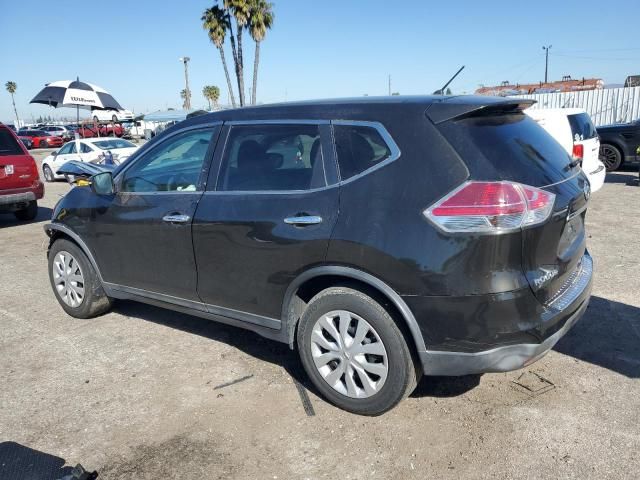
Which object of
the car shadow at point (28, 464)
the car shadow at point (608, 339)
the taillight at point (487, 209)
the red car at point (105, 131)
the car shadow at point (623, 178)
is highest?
the red car at point (105, 131)

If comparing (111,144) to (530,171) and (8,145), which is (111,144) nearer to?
(8,145)

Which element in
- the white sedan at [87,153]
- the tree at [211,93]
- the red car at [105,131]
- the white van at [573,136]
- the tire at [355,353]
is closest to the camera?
the tire at [355,353]

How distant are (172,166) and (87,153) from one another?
15.0 meters

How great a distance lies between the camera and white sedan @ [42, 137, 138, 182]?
677 inches

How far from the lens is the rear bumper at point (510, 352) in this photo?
2.65m

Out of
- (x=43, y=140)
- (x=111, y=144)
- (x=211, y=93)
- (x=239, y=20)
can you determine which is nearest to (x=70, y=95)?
(x=111, y=144)

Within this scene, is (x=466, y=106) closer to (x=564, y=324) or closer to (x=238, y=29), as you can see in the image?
(x=564, y=324)

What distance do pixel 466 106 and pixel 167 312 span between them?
3.42 meters

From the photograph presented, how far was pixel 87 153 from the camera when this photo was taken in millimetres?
17359

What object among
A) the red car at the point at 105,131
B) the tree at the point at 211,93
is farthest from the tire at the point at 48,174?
the tree at the point at 211,93

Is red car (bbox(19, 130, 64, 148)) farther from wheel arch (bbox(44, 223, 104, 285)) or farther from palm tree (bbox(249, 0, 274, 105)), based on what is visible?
wheel arch (bbox(44, 223, 104, 285))

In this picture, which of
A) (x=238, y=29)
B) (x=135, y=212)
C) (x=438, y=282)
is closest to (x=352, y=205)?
(x=438, y=282)

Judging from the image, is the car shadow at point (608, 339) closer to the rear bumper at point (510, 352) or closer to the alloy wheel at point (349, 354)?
the rear bumper at point (510, 352)

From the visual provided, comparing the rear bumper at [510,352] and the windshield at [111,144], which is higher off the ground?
the windshield at [111,144]
